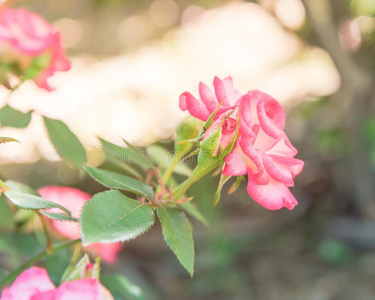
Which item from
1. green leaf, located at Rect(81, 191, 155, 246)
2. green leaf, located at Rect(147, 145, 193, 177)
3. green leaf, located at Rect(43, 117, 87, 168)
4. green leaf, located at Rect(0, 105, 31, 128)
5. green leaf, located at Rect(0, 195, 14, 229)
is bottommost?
green leaf, located at Rect(0, 195, 14, 229)

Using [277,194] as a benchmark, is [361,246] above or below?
below

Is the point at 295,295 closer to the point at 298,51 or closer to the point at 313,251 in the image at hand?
the point at 313,251

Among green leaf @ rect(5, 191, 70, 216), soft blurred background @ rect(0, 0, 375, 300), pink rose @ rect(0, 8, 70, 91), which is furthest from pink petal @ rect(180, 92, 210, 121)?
soft blurred background @ rect(0, 0, 375, 300)

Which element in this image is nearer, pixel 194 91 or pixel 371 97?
pixel 371 97

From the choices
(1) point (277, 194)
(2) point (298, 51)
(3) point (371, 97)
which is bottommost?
(2) point (298, 51)

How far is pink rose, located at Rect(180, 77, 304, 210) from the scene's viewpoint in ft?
1.17

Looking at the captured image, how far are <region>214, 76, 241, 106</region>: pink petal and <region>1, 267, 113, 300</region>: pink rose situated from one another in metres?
0.16

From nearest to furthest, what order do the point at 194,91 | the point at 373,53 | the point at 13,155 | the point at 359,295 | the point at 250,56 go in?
the point at 359,295 → the point at 373,53 → the point at 13,155 → the point at 194,91 → the point at 250,56

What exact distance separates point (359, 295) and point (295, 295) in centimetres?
17

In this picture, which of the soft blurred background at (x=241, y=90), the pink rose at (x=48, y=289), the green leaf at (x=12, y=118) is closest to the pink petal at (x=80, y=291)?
the pink rose at (x=48, y=289)

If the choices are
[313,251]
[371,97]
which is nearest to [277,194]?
[371,97]

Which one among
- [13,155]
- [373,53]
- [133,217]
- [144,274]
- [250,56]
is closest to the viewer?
[133,217]

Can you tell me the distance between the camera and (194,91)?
6.88 ft

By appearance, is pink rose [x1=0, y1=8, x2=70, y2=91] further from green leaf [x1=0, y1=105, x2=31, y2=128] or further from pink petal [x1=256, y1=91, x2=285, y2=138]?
Result: pink petal [x1=256, y1=91, x2=285, y2=138]
